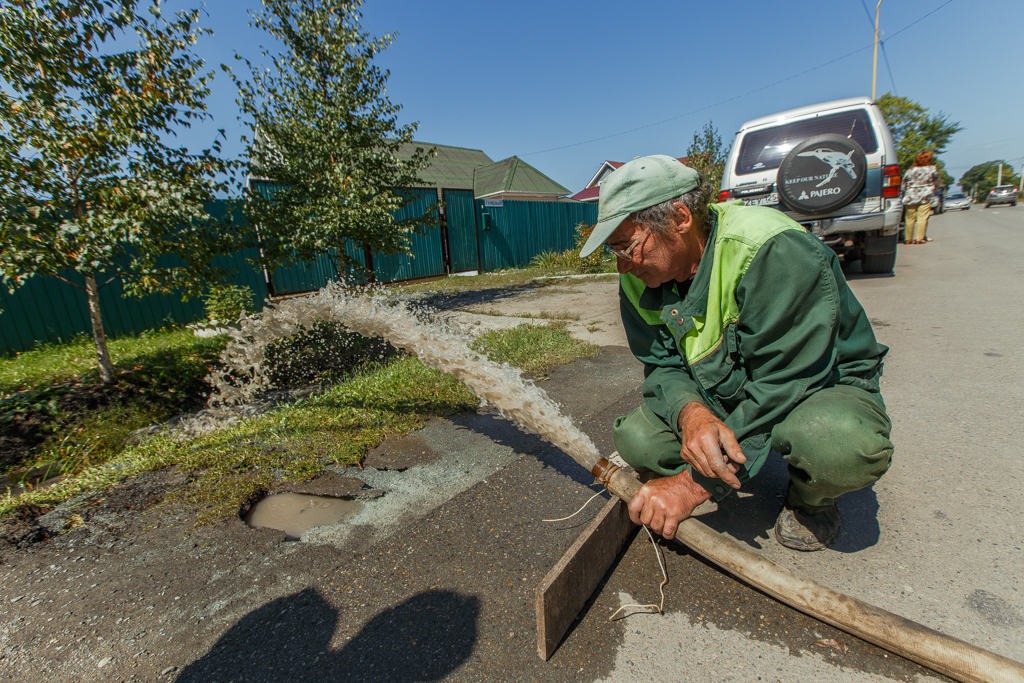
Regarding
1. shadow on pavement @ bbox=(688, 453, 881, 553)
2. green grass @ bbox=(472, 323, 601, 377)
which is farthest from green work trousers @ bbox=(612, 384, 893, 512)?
green grass @ bbox=(472, 323, 601, 377)

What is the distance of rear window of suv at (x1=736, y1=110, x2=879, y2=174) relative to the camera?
19.5 feet

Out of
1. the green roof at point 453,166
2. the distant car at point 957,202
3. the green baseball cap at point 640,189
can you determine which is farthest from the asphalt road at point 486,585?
the distant car at point 957,202

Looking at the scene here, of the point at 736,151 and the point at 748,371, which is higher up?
the point at 736,151

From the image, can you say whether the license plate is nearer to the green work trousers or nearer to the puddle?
the green work trousers

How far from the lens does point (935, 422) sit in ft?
8.94

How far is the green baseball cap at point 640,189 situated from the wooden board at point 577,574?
932mm

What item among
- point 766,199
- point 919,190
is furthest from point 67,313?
point 919,190

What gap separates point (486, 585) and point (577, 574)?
0.40 metres

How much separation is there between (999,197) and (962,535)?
1836 inches

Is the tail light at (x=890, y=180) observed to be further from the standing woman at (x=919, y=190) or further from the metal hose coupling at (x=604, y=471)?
the metal hose coupling at (x=604, y=471)

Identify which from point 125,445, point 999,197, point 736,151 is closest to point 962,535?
point 125,445

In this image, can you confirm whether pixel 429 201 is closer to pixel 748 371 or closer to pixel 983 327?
pixel 983 327

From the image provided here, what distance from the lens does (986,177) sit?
74.8 m

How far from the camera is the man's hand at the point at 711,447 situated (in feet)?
4.84
